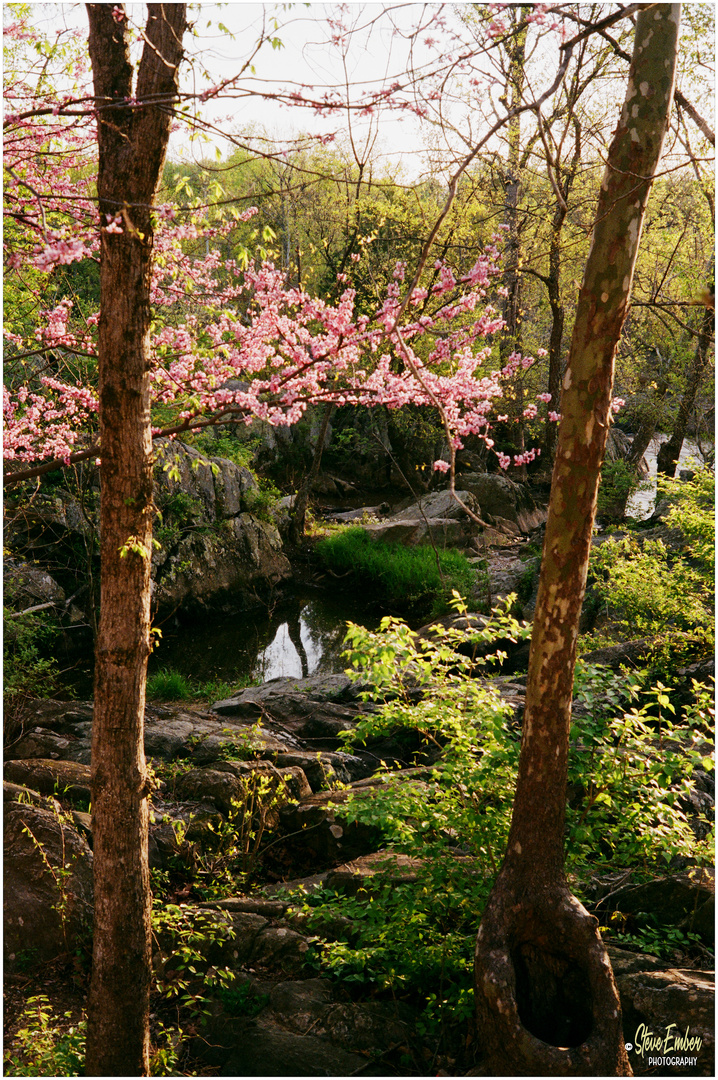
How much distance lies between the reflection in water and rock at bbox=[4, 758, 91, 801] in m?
4.89

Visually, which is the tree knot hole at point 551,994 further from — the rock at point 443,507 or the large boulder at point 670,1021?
the rock at point 443,507

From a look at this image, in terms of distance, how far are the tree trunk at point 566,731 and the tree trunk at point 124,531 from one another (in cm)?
154

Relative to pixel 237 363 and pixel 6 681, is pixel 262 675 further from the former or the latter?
pixel 237 363

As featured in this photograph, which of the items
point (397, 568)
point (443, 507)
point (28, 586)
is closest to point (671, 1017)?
point (28, 586)

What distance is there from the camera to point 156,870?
461 cm

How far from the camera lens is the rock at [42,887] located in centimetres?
392

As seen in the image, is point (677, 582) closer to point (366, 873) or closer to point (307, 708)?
point (366, 873)

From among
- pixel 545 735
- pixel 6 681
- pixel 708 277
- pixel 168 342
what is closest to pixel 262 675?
pixel 6 681

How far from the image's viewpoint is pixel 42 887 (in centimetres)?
399

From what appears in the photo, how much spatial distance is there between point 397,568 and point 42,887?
9587 millimetres

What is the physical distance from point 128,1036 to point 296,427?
1838 centimetres

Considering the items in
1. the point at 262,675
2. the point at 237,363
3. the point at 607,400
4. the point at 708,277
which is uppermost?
the point at 708,277

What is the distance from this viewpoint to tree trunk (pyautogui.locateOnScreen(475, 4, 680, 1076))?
278 centimetres

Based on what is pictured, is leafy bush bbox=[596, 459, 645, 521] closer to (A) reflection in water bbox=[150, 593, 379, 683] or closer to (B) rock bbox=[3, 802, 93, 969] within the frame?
(A) reflection in water bbox=[150, 593, 379, 683]
